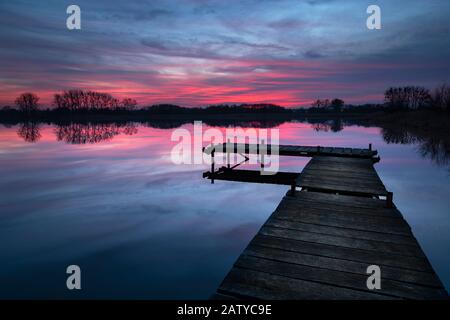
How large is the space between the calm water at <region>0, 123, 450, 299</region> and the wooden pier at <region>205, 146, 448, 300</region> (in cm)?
210

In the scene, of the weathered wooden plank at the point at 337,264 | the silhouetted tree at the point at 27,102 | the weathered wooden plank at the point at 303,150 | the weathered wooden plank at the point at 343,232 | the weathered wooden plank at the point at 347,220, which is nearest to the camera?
the weathered wooden plank at the point at 337,264

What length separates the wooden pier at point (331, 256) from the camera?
11.9ft

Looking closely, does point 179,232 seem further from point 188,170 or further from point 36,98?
point 36,98

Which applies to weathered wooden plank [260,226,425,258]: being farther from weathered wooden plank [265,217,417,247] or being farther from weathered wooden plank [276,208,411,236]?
weathered wooden plank [276,208,411,236]

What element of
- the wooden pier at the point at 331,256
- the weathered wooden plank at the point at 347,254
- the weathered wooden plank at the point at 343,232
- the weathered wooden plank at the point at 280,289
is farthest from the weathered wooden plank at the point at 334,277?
the weathered wooden plank at the point at 343,232

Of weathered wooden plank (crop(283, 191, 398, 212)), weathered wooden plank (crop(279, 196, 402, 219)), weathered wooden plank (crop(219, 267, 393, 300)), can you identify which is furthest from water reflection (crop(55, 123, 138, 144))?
weathered wooden plank (crop(219, 267, 393, 300))

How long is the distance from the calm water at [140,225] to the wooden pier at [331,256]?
2098mm

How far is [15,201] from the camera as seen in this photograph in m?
12.3

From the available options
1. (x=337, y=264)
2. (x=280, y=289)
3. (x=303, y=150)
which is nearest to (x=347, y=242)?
(x=337, y=264)

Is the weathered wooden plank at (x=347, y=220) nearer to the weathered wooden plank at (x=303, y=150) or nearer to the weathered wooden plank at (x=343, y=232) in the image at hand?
the weathered wooden plank at (x=343, y=232)

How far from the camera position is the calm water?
6.48 meters
